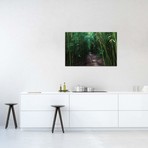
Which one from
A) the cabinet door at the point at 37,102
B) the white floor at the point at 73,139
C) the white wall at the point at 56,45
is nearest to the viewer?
the white floor at the point at 73,139

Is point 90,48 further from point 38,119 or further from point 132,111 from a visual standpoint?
point 38,119

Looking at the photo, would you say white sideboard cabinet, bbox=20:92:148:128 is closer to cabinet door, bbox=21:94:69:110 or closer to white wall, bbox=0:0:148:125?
cabinet door, bbox=21:94:69:110

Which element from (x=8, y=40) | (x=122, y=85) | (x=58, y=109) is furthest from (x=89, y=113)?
(x=8, y=40)

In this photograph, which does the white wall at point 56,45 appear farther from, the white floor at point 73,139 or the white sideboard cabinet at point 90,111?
the white floor at point 73,139

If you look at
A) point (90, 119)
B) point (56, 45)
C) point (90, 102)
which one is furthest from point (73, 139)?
point (56, 45)

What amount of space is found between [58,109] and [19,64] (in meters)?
1.68

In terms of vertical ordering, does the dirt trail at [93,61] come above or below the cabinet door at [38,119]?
above

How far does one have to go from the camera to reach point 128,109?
27.2ft

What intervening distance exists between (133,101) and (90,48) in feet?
5.75

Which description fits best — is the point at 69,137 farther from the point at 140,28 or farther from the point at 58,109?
the point at 140,28

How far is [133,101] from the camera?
8.30 metres

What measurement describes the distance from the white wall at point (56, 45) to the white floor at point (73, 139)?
4.49ft

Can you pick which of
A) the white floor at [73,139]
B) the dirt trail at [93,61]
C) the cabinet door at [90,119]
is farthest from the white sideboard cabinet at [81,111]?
the dirt trail at [93,61]

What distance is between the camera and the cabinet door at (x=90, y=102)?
824cm
